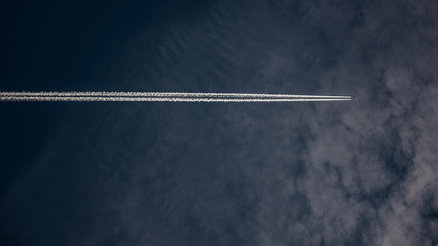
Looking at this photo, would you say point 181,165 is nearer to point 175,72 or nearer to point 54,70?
point 175,72

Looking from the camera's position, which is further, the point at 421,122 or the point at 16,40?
the point at 421,122

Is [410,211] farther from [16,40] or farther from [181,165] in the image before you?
[16,40]

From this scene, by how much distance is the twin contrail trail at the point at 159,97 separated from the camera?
21.1m

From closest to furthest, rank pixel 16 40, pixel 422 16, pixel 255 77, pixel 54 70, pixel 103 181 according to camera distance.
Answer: pixel 16 40, pixel 54 70, pixel 103 181, pixel 422 16, pixel 255 77

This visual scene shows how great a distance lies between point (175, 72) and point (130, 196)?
12641 millimetres

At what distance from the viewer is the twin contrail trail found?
21.1m

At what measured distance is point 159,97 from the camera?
24141 mm

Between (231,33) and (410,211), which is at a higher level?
(231,33)

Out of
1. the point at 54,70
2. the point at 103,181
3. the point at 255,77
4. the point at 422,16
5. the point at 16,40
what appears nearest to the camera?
the point at 16,40

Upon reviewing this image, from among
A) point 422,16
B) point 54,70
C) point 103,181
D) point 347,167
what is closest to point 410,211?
point 347,167

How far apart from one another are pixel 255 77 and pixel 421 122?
1611 centimetres

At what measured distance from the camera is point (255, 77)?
83.9 feet

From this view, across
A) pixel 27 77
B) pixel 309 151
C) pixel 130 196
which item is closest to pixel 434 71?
pixel 309 151

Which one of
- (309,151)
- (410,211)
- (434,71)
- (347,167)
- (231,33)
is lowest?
(410,211)
